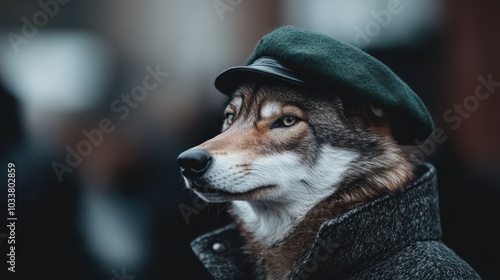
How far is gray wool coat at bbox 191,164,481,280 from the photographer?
217 cm

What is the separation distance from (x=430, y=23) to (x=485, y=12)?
1.57 feet

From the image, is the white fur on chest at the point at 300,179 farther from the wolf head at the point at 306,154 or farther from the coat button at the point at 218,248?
the coat button at the point at 218,248

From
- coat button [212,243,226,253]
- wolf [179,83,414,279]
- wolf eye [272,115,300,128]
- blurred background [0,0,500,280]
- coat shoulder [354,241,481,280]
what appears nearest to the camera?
coat shoulder [354,241,481,280]

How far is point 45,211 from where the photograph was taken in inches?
171

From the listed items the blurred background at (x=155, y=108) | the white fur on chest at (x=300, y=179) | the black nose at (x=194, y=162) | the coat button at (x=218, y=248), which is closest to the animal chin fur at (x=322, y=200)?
the white fur on chest at (x=300, y=179)

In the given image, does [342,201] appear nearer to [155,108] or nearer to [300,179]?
[300,179]

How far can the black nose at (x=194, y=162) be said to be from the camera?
2.29 m

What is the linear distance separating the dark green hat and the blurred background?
1.65 meters

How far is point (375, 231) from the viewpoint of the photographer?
2258 millimetres

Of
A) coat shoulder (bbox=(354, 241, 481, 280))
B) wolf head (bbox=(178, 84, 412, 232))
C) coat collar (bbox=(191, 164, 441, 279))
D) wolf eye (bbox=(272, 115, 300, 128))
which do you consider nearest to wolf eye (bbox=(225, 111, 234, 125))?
wolf head (bbox=(178, 84, 412, 232))

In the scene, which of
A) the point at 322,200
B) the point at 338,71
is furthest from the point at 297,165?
the point at 338,71

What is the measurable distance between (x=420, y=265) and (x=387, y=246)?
0.16 m

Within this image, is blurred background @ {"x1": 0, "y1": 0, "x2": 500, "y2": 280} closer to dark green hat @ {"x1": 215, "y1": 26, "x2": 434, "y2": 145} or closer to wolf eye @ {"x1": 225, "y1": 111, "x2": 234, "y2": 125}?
wolf eye @ {"x1": 225, "y1": 111, "x2": 234, "y2": 125}

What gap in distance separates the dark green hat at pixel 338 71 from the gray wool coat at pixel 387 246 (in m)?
0.27
